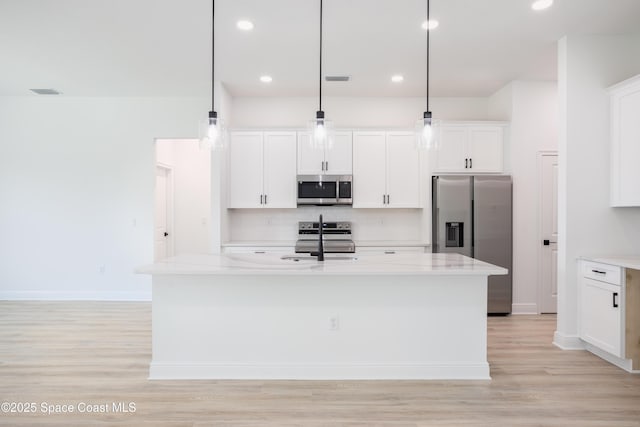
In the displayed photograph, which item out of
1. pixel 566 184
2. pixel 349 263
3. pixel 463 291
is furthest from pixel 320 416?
pixel 566 184

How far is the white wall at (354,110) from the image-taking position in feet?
19.0

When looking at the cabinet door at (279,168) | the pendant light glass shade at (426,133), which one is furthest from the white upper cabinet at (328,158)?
the pendant light glass shade at (426,133)

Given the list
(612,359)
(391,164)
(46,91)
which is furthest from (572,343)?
(46,91)

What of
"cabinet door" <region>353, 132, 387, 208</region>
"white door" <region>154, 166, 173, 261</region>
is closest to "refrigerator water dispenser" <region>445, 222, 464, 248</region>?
"cabinet door" <region>353, 132, 387, 208</region>

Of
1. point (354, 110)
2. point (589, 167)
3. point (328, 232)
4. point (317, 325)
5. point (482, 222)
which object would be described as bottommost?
point (317, 325)

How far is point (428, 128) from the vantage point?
9.93 feet

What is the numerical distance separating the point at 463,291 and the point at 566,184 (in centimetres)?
158

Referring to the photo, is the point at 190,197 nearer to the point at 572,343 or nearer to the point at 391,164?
the point at 391,164

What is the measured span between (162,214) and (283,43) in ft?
12.1

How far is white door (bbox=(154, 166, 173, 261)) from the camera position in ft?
20.3

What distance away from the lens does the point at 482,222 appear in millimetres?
5043

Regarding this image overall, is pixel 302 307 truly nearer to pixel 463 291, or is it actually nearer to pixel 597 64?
pixel 463 291

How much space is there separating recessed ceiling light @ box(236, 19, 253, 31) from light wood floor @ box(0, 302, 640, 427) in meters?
2.91

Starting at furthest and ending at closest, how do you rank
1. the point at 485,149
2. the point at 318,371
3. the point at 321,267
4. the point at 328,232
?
the point at 328,232 < the point at 485,149 < the point at 318,371 < the point at 321,267
